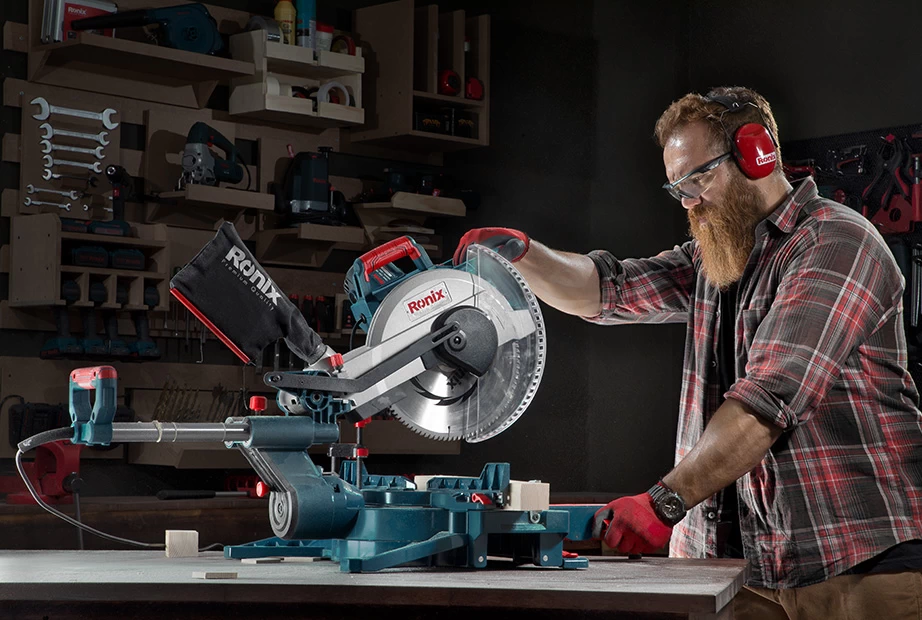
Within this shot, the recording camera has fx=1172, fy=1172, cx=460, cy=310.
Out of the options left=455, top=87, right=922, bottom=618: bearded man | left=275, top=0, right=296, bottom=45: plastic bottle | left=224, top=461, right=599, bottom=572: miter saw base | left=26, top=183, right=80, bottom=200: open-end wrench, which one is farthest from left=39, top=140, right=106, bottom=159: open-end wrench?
left=224, top=461, right=599, bottom=572: miter saw base

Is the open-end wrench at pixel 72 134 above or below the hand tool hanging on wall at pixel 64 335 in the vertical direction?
above

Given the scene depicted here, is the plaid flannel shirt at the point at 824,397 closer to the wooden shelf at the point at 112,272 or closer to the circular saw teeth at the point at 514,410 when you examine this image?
the circular saw teeth at the point at 514,410

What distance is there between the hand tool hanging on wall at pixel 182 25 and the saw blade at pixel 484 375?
2.32m

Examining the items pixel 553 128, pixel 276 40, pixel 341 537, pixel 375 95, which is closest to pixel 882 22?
pixel 553 128

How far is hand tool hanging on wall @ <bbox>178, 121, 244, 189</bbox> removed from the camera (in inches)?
156

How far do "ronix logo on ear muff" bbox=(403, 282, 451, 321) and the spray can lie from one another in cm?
259

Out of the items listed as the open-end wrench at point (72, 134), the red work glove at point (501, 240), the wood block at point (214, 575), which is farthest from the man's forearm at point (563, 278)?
the open-end wrench at point (72, 134)

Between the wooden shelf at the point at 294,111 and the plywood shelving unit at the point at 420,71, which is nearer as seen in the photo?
the wooden shelf at the point at 294,111

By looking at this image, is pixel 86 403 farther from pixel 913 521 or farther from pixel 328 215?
pixel 328 215

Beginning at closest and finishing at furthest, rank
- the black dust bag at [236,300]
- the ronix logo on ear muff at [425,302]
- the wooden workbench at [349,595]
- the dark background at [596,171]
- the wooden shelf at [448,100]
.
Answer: the wooden workbench at [349,595]
the black dust bag at [236,300]
the ronix logo on ear muff at [425,302]
the wooden shelf at [448,100]
the dark background at [596,171]

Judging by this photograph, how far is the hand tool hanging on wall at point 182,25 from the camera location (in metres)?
3.83

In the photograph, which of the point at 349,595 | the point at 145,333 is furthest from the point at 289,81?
the point at 349,595

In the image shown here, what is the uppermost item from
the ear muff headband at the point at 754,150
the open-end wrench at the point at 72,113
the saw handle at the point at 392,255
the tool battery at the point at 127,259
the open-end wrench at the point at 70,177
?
the open-end wrench at the point at 72,113

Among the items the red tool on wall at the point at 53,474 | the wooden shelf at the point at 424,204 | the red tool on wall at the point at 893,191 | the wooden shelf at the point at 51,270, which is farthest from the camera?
the wooden shelf at the point at 424,204
